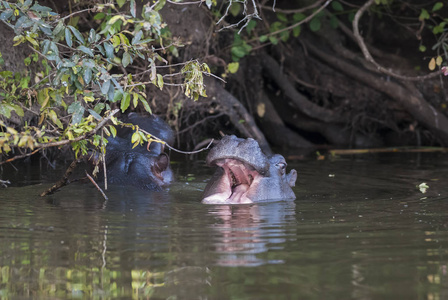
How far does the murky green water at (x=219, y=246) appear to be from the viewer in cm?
299

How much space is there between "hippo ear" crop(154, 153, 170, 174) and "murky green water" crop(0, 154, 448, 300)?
0.33 metres

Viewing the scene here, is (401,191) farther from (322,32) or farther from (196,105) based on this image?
(322,32)

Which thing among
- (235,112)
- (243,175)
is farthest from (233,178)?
(235,112)

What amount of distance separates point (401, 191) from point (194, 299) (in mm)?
3572

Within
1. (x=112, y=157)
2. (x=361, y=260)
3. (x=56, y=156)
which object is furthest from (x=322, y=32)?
(x=361, y=260)

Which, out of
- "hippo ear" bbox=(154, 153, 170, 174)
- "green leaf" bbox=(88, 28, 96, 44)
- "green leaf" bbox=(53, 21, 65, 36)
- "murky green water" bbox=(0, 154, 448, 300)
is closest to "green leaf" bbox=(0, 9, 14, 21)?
"green leaf" bbox=(53, 21, 65, 36)

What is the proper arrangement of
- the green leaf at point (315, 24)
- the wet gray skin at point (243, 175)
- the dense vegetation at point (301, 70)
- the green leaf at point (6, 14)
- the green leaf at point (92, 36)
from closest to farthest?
1. the green leaf at point (6, 14)
2. the green leaf at point (92, 36)
3. the wet gray skin at point (243, 175)
4. the dense vegetation at point (301, 70)
5. the green leaf at point (315, 24)

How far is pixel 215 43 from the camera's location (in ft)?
28.5

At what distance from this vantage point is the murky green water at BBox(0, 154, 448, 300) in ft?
9.80

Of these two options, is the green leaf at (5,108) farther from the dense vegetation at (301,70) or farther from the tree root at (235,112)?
the tree root at (235,112)

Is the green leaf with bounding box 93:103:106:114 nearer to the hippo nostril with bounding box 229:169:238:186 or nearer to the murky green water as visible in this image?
the murky green water

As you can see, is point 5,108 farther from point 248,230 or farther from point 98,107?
point 248,230

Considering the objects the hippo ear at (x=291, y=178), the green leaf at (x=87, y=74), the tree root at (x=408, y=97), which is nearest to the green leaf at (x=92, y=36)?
the green leaf at (x=87, y=74)

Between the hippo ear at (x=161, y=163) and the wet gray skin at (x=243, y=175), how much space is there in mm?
898
